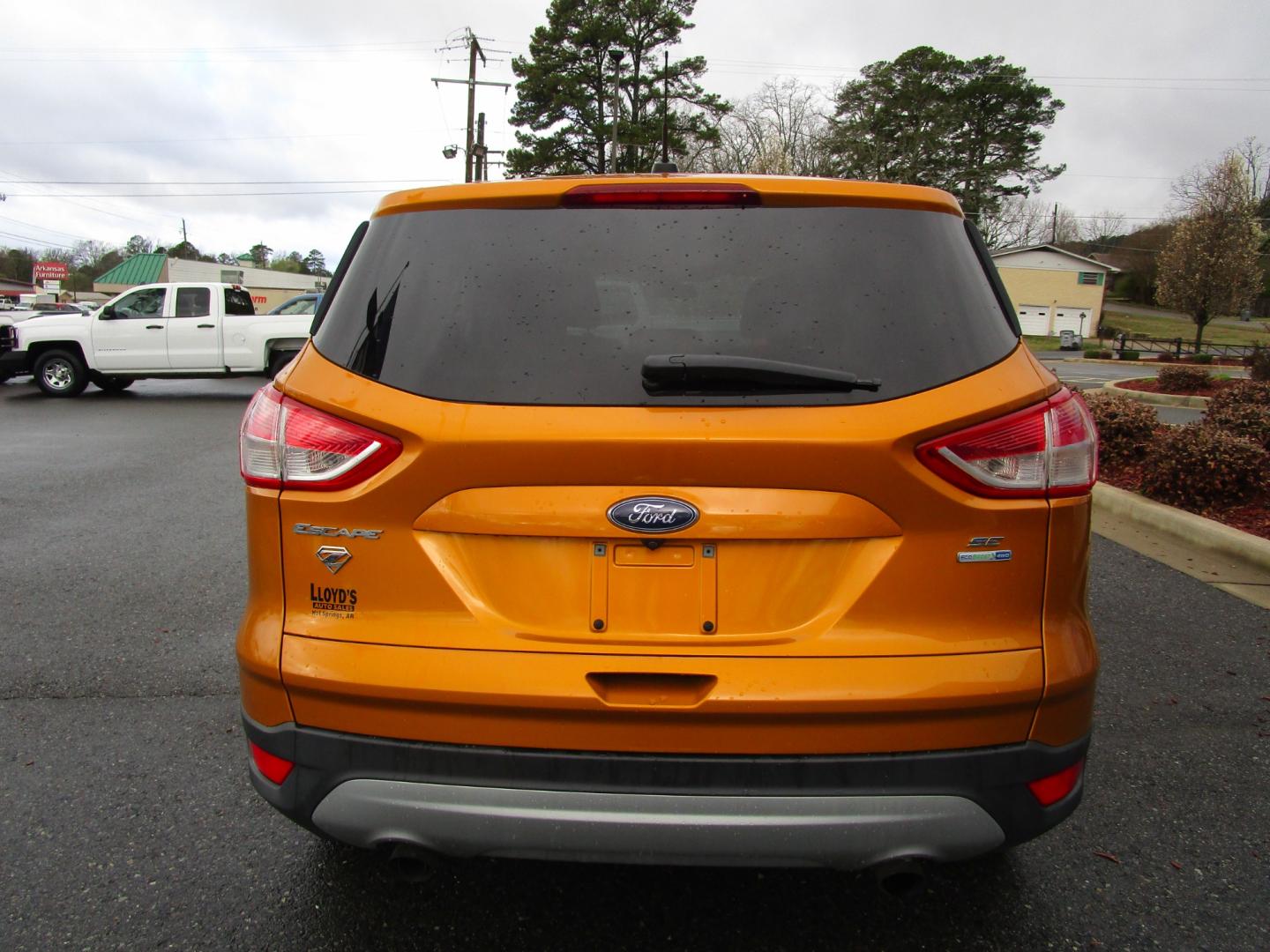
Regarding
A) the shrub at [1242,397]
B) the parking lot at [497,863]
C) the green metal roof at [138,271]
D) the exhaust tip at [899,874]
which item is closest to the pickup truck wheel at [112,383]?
the parking lot at [497,863]

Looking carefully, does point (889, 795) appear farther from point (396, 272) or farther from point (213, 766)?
point (213, 766)

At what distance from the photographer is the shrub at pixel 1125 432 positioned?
7.96 meters

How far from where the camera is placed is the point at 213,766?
9.71 feet

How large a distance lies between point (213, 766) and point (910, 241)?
276cm

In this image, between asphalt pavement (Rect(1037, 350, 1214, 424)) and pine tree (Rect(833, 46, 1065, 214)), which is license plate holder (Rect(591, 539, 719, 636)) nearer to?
asphalt pavement (Rect(1037, 350, 1214, 424))

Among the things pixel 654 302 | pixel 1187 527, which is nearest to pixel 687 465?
pixel 654 302

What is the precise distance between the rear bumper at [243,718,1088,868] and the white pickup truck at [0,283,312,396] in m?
14.4

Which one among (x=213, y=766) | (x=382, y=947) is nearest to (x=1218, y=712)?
(x=382, y=947)

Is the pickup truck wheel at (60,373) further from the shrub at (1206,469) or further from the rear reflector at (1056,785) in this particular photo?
the rear reflector at (1056,785)

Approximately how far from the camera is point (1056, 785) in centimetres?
186

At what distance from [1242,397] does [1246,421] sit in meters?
1.86

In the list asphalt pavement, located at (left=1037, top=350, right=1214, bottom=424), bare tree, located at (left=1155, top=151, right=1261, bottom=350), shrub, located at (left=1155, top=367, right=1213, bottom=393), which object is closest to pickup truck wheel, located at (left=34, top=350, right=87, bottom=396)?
asphalt pavement, located at (left=1037, top=350, right=1214, bottom=424)

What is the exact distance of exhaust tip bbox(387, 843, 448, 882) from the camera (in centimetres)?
182

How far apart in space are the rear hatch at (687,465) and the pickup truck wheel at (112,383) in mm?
16288
